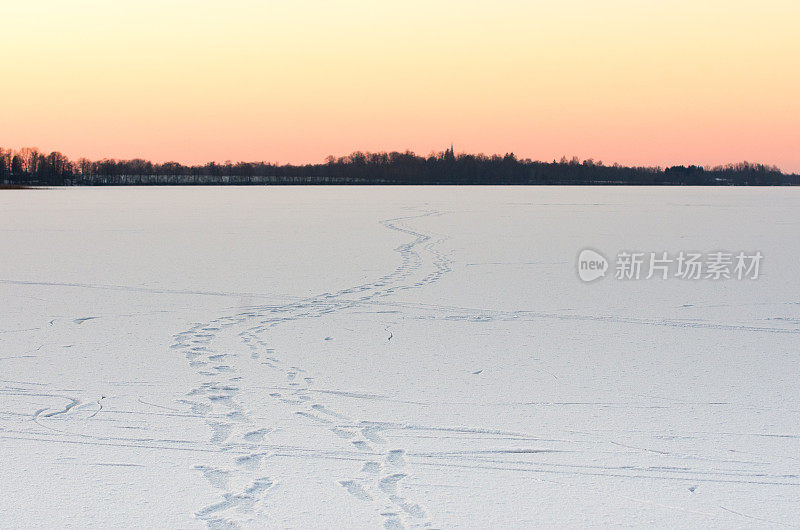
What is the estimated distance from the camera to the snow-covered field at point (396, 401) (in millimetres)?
2672

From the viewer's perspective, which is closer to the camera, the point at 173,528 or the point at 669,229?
the point at 173,528

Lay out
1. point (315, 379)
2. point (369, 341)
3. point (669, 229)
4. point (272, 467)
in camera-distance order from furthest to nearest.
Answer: point (669, 229), point (369, 341), point (315, 379), point (272, 467)

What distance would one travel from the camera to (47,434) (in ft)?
10.9

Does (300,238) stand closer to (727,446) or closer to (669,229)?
(669,229)

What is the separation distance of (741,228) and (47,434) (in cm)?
1726

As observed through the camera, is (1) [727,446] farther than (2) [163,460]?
Yes

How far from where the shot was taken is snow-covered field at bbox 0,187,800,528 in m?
2.67

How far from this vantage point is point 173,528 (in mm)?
2475

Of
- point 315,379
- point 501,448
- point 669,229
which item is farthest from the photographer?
point 669,229

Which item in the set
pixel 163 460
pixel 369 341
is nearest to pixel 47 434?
pixel 163 460

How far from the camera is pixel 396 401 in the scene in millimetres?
3924

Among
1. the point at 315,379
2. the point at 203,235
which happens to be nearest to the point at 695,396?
the point at 315,379

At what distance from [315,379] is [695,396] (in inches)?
80.3

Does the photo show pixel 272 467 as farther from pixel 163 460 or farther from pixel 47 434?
pixel 47 434
